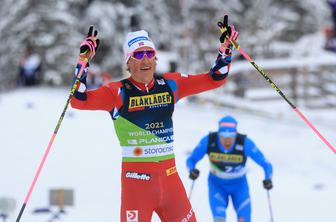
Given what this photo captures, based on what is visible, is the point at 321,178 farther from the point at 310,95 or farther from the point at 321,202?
the point at 310,95

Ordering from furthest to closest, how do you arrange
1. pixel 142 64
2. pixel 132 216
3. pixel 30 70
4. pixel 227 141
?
pixel 30 70 → pixel 227 141 → pixel 142 64 → pixel 132 216

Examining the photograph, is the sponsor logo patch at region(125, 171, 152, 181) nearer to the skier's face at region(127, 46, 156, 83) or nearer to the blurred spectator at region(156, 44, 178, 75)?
the skier's face at region(127, 46, 156, 83)

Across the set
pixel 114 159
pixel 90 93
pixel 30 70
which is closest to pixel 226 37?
pixel 90 93

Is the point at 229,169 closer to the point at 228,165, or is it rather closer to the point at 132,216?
the point at 228,165

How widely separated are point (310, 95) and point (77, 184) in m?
9.17

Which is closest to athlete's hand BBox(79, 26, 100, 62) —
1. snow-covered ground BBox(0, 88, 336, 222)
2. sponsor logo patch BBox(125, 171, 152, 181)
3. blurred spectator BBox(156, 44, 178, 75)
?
sponsor logo patch BBox(125, 171, 152, 181)

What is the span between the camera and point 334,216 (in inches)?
344

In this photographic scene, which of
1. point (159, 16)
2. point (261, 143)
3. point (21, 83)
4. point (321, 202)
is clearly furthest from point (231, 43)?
point (159, 16)

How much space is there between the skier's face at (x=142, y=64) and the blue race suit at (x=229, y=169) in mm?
2538

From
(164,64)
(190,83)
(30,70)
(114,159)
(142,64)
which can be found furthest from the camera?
(30,70)

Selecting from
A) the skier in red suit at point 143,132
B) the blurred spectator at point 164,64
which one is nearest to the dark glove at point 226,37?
the skier in red suit at point 143,132

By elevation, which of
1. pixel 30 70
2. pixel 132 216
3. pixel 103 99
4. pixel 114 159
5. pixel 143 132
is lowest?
pixel 132 216

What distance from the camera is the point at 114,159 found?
11.9m

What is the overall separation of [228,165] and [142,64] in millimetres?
2734
